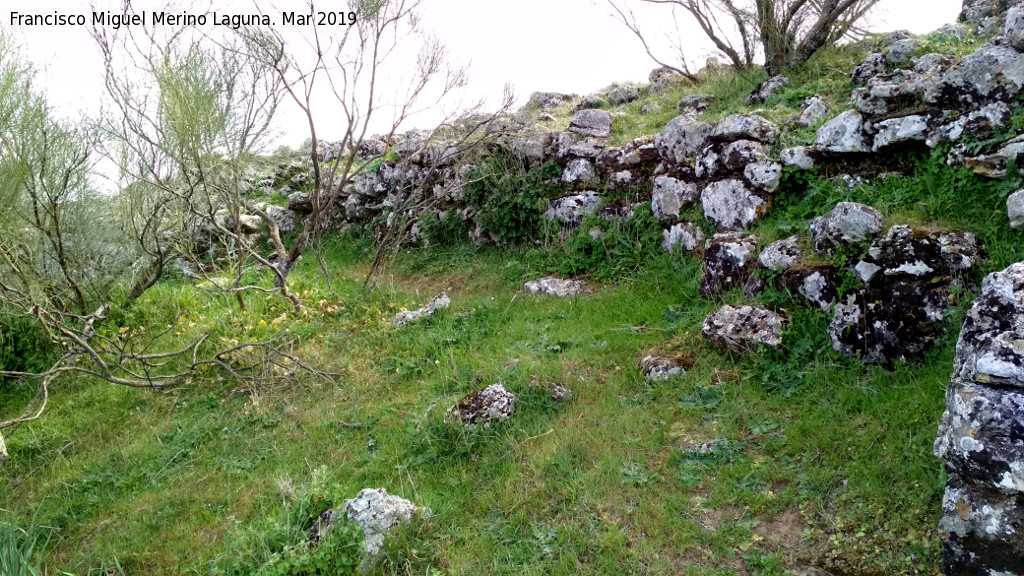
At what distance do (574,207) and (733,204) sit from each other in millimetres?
2037

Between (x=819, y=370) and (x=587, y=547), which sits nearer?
(x=587, y=547)

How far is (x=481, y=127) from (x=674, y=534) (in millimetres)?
6876

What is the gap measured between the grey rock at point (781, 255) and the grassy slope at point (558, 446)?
0.88ft

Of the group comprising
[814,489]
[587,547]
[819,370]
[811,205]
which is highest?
[811,205]

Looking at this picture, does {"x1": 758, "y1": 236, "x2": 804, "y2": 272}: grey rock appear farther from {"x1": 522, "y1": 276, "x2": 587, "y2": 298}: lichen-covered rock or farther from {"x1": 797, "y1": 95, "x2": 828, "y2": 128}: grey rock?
{"x1": 522, "y1": 276, "x2": 587, "y2": 298}: lichen-covered rock

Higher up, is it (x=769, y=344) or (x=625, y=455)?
(x=769, y=344)

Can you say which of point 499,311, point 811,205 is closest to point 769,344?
point 811,205

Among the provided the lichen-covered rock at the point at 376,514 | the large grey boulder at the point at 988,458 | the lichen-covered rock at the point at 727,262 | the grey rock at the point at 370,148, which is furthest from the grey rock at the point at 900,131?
the grey rock at the point at 370,148

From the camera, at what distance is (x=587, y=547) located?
3.19 m

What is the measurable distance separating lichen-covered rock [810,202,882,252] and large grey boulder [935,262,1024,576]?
1.91 meters

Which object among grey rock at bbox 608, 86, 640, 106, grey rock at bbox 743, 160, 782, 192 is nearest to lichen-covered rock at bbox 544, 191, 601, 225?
grey rock at bbox 743, 160, 782, 192

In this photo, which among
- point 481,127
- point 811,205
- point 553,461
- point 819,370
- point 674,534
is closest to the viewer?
point 674,534

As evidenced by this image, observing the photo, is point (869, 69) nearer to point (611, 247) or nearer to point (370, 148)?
point (611, 247)

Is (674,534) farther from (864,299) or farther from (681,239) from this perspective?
(681,239)
